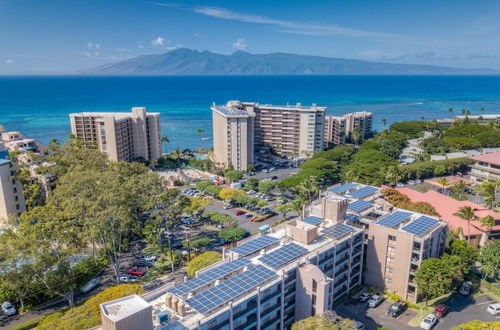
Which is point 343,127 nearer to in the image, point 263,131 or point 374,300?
point 263,131

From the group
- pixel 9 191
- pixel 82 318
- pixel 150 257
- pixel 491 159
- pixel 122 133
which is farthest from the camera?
pixel 122 133

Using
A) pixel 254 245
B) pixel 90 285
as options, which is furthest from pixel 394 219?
pixel 90 285

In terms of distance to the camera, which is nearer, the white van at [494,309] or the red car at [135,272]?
the white van at [494,309]

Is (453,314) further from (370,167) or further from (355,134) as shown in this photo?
(355,134)

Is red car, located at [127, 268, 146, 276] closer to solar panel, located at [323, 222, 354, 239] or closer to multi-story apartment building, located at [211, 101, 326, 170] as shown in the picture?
solar panel, located at [323, 222, 354, 239]

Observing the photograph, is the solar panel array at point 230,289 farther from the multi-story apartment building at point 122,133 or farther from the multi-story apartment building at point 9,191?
the multi-story apartment building at point 122,133

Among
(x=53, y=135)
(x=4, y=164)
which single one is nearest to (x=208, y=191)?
(x=4, y=164)

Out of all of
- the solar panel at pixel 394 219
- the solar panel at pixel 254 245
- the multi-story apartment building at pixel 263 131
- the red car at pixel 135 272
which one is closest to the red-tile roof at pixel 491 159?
the multi-story apartment building at pixel 263 131
